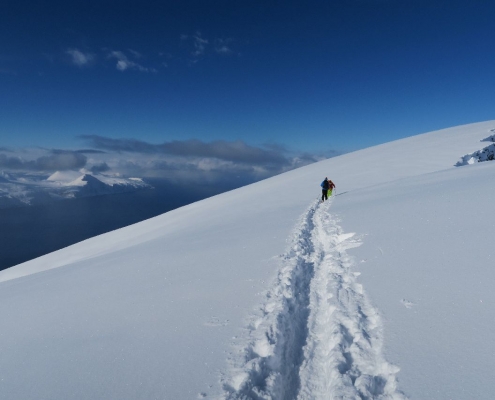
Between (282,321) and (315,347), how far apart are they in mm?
788

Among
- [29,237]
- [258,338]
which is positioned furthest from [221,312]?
[29,237]

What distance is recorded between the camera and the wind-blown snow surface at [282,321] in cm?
358

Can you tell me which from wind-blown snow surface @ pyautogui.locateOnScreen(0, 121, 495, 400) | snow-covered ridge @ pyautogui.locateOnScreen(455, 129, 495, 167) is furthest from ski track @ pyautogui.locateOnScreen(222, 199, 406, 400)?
snow-covered ridge @ pyautogui.locateOnScreen(455, 129, 495, 167)

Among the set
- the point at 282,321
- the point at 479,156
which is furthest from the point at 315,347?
the point at 479,156

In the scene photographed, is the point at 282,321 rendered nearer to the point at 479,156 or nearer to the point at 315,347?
the point at 315,347

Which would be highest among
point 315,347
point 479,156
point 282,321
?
point 479,156

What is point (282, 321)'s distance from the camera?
496 cm

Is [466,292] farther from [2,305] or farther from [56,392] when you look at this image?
[2,305]

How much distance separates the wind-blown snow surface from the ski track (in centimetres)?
2

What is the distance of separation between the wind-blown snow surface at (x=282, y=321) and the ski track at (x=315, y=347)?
0.02 m

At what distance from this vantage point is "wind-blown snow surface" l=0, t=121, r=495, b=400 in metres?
3.58

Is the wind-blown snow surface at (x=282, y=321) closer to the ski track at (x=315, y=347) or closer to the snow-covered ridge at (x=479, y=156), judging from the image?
the ski track at (x=315, y=347)

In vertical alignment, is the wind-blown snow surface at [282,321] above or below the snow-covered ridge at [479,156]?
below

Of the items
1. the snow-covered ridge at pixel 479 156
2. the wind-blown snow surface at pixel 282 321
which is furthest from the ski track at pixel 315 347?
the snow-covered ridge at pixel 479 156
